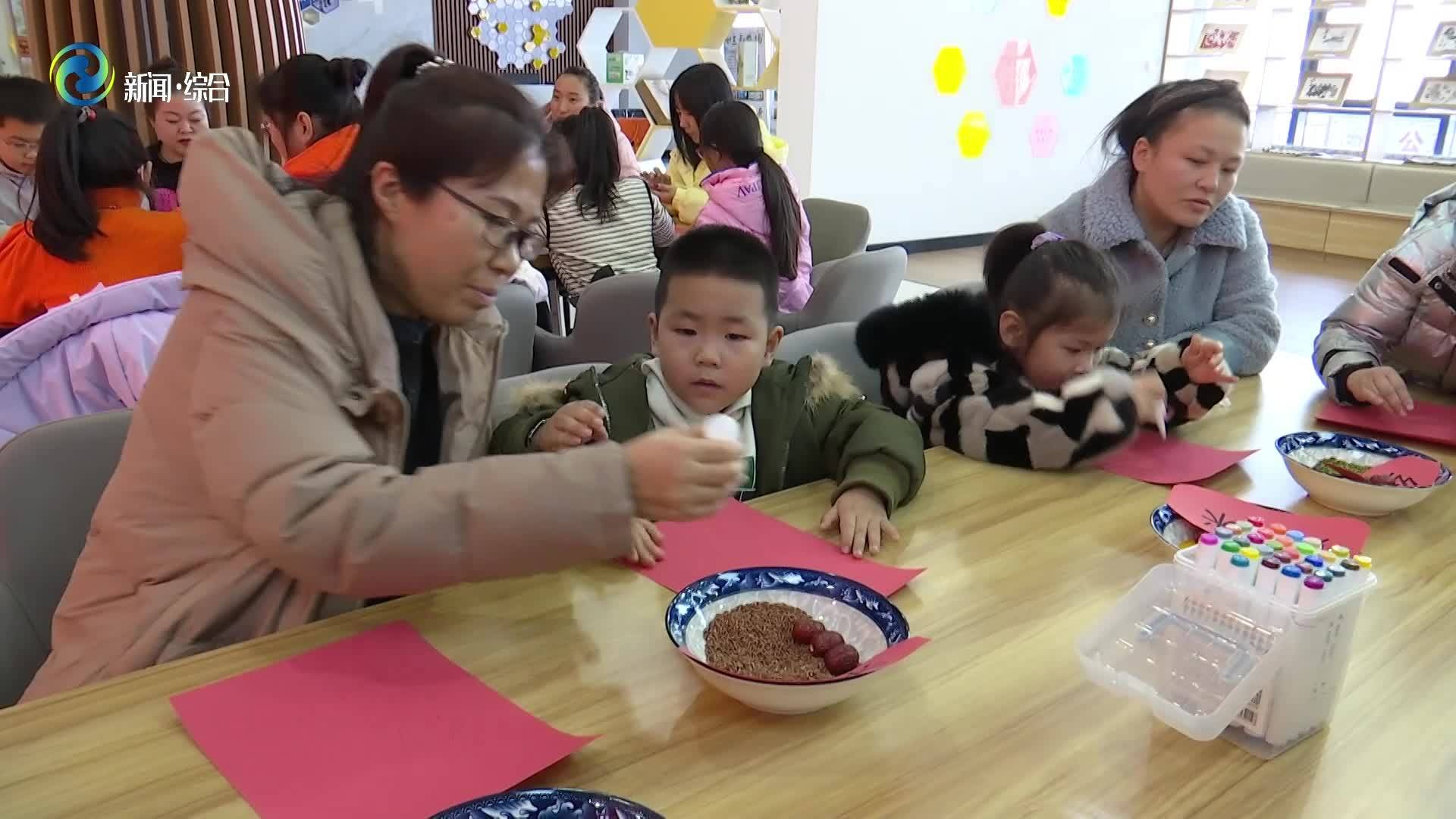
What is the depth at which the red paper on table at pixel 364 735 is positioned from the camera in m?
0.74

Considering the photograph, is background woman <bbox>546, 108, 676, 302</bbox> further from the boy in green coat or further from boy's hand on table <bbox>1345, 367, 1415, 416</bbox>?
boy's hand on table <bbox>1345, 367, 1415, 416</bbox>

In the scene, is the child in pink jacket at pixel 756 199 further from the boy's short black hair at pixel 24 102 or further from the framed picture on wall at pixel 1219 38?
the framed picture on wall at pixel 1219 38

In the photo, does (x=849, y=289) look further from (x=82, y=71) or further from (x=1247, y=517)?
(x=82, y=71)

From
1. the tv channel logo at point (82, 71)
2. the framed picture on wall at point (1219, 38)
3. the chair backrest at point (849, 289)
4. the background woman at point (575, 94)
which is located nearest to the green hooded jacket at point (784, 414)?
the chair backrest at point (849, 289)

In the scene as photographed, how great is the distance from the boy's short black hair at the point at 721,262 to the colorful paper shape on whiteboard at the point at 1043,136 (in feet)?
22.7

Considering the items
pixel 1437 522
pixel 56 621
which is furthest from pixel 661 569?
pixel 1437 522

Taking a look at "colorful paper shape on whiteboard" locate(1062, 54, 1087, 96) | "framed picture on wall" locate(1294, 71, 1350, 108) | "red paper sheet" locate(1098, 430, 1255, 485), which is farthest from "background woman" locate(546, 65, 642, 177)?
"framed picture on wall" locate(1294, 71, 1350, 108)

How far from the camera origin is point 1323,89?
7.93 m

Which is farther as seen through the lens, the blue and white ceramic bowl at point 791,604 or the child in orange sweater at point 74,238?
the child in orange sweater at point 74,238

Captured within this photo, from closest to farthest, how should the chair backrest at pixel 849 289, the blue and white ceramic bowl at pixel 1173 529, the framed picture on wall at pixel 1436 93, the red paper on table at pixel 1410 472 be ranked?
1. the blue and white ceramic bowl at pixel 1173 529
2. the red paper on table at pixel 1410 472
3. the chair backrest at pixel 849 289
4. the framed picture on wall at pixel 1436 93

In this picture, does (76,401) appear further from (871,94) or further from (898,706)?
(871,94)

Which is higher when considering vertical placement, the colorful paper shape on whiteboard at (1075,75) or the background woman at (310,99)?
the colorful paper shape on whiteboard at (1075,75)

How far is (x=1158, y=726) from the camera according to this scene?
2.81 feet

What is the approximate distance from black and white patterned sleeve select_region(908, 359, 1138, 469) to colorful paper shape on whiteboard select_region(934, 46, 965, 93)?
19.5 ft
